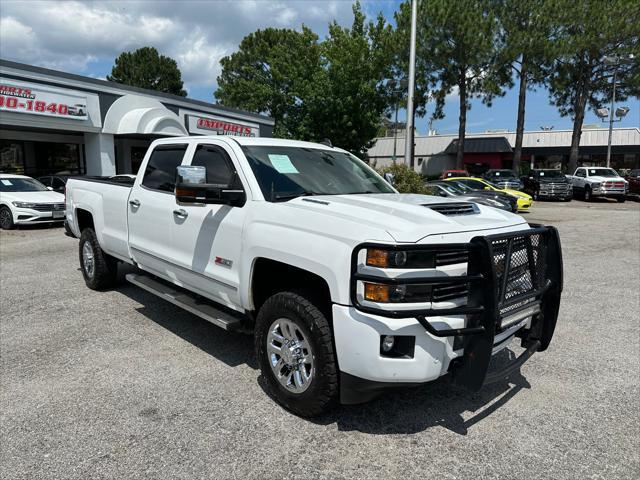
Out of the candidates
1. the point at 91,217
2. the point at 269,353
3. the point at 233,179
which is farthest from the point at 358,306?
the point at 91,217

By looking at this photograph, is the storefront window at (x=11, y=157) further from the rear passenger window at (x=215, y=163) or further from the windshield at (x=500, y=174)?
the windshield at (x=500, y=174)

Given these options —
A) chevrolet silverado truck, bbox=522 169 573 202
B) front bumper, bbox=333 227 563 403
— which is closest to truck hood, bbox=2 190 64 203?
front bumper, bbox=333 227 563 403

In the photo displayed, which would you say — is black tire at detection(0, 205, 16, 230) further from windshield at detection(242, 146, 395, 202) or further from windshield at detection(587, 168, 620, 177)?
windshield at detection(587, 168, 620, 177)

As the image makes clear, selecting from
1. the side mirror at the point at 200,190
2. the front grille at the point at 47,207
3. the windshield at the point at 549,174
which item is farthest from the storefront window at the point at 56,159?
the windshield at the point at 549,174

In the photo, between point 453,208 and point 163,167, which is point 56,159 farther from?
point 453,208

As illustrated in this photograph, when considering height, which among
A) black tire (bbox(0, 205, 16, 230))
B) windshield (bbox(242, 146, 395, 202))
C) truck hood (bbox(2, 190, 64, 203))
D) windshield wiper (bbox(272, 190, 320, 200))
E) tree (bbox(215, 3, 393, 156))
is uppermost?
tree (bbox(215, 3, 393, 156))

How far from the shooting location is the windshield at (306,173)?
3812 mm

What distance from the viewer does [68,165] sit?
24.2m

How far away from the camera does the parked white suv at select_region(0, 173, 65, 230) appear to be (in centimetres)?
1280

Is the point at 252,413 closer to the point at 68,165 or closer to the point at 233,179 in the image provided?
the point at 233,179

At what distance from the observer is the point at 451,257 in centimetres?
288

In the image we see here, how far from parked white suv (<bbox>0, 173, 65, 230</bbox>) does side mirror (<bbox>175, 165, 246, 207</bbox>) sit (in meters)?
11.4

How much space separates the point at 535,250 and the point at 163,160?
3.60 metres

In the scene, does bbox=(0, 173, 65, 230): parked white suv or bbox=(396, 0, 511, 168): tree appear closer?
bbox=(0, 173, 65, 230): parked white suv
